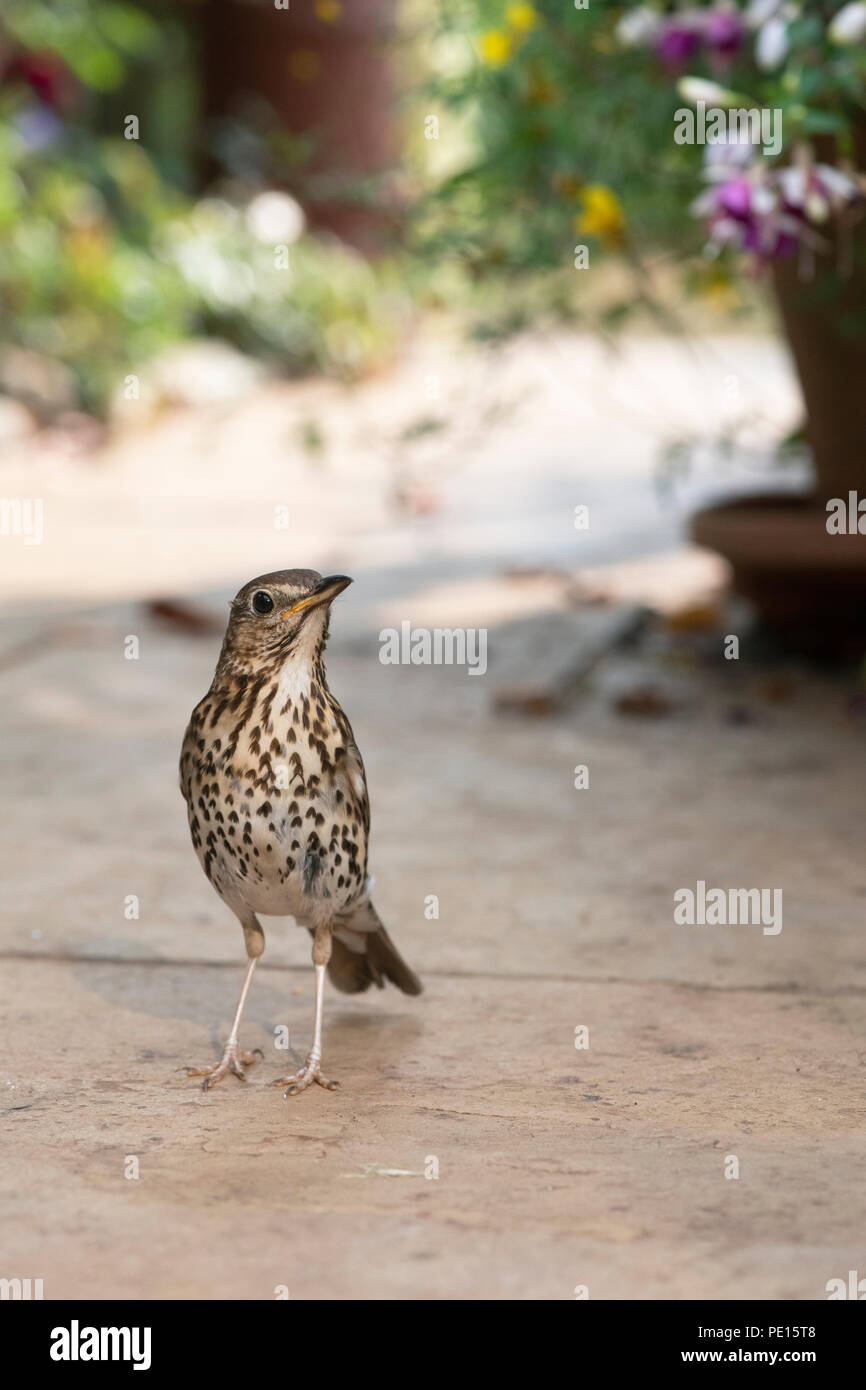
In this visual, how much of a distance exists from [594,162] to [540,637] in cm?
165

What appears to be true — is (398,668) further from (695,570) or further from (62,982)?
(62,982)

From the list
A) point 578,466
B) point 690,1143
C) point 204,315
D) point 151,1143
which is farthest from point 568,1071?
point 204,315

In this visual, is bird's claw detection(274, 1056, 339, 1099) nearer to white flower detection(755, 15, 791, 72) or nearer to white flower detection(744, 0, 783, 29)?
white flower detection(755, 15, 791, 72)

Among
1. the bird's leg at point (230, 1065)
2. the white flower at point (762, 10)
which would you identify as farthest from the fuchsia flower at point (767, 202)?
the bird's leg at point (230, 1065)

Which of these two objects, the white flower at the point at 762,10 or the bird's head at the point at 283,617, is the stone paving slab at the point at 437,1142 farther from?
the white flower at the point at 762,10

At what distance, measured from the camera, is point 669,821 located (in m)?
4.50

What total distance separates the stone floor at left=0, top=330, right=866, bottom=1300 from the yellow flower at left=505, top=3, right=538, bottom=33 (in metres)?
1.99

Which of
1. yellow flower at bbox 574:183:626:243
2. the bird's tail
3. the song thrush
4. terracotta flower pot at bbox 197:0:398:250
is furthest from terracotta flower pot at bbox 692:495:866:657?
terracotta flower pot at bbox 197:0:398:250

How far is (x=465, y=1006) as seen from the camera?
331cm

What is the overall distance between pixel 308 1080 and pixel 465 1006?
48cm

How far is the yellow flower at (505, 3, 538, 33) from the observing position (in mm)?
4934

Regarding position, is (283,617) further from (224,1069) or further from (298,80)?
(298,80)

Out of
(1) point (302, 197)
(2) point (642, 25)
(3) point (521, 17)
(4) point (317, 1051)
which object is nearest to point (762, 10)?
(2) point (642, 25)

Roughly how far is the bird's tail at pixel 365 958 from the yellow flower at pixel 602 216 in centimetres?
242
